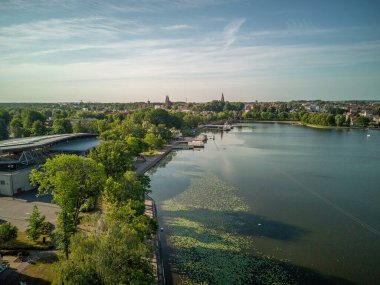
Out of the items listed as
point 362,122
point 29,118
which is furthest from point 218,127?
point 29,118

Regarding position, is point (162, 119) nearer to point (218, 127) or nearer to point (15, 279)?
point (218, 127)

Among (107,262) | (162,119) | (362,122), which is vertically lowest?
(107,262)

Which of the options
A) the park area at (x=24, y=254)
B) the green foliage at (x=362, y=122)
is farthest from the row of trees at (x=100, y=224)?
the green foliage at (x=362, y=122)

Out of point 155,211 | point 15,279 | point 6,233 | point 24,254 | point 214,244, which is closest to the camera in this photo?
point 15,279

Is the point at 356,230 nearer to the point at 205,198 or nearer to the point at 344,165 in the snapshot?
the point at 205,198

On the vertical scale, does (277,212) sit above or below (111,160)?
below

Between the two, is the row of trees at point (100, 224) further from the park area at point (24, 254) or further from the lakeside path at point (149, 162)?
the lakeside path at point (149, 162)

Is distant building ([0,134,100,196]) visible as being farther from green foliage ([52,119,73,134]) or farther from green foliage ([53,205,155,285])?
green foliage ([52,119,73,134])
